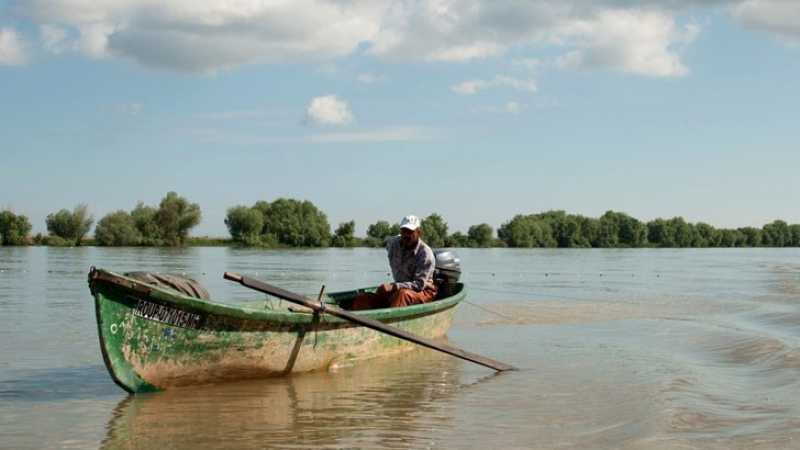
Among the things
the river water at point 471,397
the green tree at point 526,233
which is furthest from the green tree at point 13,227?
the river water at point 471,397

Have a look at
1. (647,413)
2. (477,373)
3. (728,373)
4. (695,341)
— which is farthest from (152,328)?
(695,341)

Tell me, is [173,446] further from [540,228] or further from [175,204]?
[540,228]

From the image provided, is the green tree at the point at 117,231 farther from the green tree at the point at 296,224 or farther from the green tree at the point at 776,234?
the green tree at the point at 776,234

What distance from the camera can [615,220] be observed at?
10525cm

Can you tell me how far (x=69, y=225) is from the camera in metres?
81.6

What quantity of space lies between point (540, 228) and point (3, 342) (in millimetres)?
92981

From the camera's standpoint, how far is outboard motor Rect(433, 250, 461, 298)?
13031mm

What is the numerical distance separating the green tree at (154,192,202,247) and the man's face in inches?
2877

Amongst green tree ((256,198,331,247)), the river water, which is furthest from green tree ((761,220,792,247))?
the river water

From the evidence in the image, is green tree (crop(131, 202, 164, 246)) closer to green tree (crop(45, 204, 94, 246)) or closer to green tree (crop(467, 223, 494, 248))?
green tree (crop(45, 204, 94, 246))

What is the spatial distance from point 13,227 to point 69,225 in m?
5.05

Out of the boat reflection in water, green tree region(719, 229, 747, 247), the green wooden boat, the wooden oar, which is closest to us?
the boat reflection in water

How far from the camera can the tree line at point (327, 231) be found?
8000 centimetres

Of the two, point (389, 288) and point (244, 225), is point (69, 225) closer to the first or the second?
point (244, 225)
